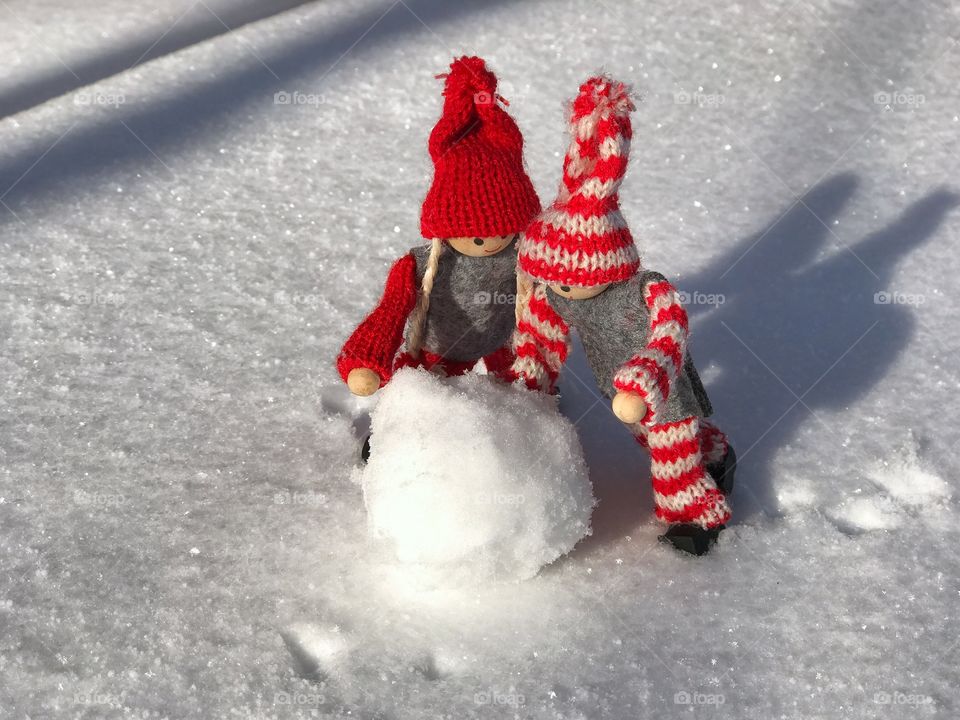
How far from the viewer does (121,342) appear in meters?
1.88

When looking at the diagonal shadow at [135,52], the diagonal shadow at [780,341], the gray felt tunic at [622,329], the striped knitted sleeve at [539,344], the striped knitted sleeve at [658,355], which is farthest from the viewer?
the diagonal shadow at [135,52]

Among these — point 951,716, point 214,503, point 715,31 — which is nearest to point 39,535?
point 214,503

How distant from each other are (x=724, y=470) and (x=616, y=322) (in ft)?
1.10

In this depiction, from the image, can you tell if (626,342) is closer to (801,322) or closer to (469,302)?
(469,302)

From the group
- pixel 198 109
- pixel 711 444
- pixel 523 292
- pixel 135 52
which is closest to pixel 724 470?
pixel 711 444

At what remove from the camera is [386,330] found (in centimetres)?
145

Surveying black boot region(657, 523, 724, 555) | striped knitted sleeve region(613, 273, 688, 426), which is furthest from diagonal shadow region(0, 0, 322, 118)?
black boot region(657, 523, 724, 555)

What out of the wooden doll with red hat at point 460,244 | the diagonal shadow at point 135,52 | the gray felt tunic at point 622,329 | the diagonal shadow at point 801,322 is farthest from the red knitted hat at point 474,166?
the diagonal shadow at point 135,52

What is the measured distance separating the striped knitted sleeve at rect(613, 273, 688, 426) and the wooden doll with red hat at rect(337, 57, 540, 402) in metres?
0.21

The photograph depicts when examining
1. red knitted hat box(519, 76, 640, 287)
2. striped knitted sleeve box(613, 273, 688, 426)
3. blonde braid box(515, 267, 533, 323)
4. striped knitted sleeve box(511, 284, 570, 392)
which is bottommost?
striped knitted sleeve box(511, 284, 570, 392)

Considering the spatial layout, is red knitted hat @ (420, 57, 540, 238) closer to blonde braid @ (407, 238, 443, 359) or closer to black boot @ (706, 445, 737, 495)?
blonde braid @ (407, 238, 443, 359)

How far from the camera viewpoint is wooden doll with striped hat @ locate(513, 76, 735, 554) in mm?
1317

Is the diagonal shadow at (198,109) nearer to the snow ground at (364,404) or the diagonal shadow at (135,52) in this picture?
the snow ground at (364,404)

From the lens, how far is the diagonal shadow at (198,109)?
2.22 m
